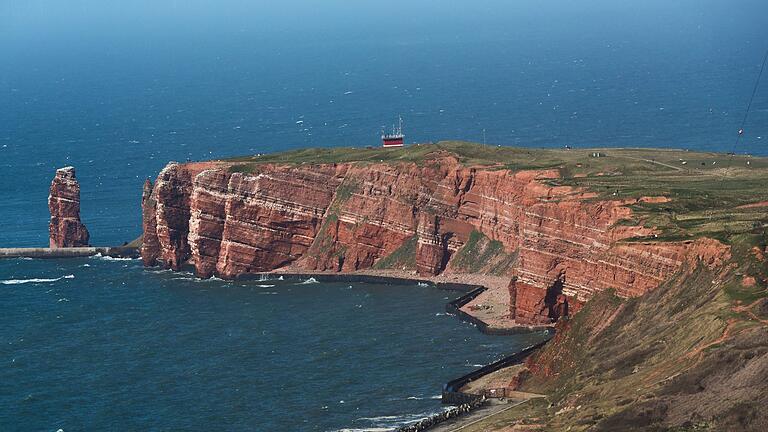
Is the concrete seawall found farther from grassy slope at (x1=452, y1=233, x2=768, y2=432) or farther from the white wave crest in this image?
grassy slope at (x1=452, y1=233, x2=768, y2=432)

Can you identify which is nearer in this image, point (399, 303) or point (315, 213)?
point (399, 303)

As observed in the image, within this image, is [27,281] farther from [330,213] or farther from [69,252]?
[330,213]

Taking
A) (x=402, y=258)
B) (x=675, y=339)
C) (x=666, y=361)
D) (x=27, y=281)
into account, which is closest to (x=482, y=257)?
(x=402, y=258)

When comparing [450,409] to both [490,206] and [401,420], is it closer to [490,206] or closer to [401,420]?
[401,420]

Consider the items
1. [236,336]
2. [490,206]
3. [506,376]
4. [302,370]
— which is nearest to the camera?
[506,376]

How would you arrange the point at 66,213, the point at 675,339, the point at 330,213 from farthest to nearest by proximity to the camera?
the point at 66,213
the point at 330,213
the point at 675,339

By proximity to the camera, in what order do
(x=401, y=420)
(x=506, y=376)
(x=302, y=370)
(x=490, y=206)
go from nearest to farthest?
(x=401, y=420)
(x=506, y=376)
(x=302, y=370)
(x=490, y=206)

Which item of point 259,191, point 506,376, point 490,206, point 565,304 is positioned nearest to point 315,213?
point 259,191
